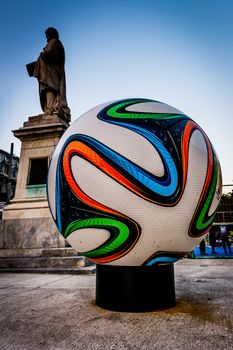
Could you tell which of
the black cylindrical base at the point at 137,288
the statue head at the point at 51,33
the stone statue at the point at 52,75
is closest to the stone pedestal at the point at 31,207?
the stone statue at the point at 52,75

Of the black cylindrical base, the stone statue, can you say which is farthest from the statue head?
the black cylindrical base

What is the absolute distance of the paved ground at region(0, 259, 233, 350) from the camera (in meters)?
1.58

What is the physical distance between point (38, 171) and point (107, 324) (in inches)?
205

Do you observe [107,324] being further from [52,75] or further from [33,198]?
[52,75]

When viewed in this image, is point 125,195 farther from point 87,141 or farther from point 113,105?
point 113,105

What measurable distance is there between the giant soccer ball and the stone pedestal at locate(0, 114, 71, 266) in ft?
12.6

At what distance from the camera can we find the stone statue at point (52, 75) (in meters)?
7.53

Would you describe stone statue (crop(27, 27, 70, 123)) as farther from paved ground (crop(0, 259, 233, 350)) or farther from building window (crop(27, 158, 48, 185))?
paved ground (crop(0, 259, 233, 350))

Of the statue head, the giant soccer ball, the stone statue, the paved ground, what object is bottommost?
the paved ground

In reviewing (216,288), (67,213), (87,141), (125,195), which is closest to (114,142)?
(87,141)

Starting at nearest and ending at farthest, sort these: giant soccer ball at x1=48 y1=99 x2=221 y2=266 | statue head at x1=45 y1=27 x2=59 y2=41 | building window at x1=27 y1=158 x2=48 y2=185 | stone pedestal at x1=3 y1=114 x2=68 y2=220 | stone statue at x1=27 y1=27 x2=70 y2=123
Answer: giant soccer ball at x1=48 y1=99 x2=221 y2=266 → stone pedestal at x1=3 y1=114 x2=68 y2=220 → building window at x1=27 y1=158 x2=48 y2=185 → stone statue at x1=27 y1=27 x2=70 y2=123 → statue head at x1=45 y1=27 x2=59 y2=41

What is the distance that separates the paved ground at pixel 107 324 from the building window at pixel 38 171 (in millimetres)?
3729

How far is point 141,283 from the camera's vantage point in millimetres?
2227

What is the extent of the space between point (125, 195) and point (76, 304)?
4.29ft
